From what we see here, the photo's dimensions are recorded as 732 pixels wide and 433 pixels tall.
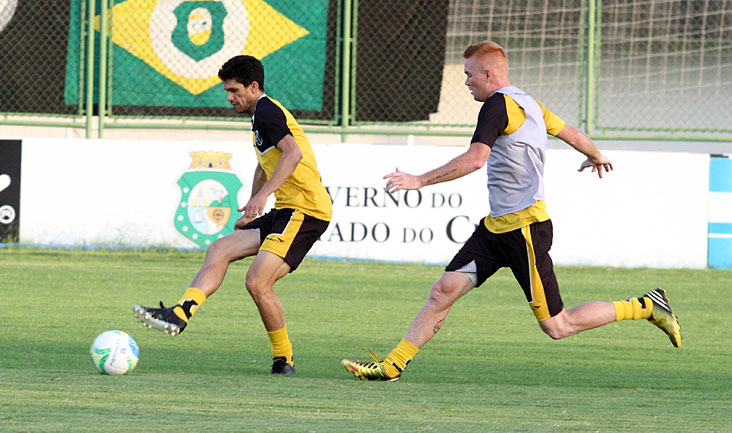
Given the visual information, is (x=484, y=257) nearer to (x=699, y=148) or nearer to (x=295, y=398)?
(x=295, y=398)

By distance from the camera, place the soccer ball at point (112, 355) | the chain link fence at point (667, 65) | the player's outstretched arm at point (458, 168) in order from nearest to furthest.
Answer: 1. the player's outstretched arm at point (458, 168)
2. the soccer ball at point (112, 355)
3. the chain link fence at point (667, 65)

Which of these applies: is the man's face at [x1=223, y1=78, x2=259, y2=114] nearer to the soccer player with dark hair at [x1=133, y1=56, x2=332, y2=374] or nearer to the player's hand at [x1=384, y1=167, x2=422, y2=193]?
the soccer player with dark hair at [x1=133, y1=56, x2=332, y2=374]

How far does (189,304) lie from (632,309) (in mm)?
2615

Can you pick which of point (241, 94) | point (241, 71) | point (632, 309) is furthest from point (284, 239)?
point (632, 309)

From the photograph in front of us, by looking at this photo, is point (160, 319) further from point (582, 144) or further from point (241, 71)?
point (582, 144)

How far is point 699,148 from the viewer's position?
731 inches

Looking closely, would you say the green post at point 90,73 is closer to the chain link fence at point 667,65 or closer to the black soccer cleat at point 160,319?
the chain link fence at point 667,65

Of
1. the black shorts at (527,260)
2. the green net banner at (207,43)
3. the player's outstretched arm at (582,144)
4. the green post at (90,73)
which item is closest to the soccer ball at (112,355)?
the black shorts at (527,260)

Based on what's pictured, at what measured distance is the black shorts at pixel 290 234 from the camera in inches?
271

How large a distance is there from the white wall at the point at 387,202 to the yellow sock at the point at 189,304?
24.6 ft

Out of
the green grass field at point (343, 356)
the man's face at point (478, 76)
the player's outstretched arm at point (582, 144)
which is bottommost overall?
the green grass field at point (343, 356)

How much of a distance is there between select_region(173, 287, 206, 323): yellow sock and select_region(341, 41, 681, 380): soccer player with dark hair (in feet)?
3.12

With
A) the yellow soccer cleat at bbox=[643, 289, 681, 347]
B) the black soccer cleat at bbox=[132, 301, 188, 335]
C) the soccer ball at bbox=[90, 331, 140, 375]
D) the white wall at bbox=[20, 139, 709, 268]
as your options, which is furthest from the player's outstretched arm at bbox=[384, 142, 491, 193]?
the white wall at bbox=[20, 139, 709, 268]

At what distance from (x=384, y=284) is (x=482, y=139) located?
6227 mm
